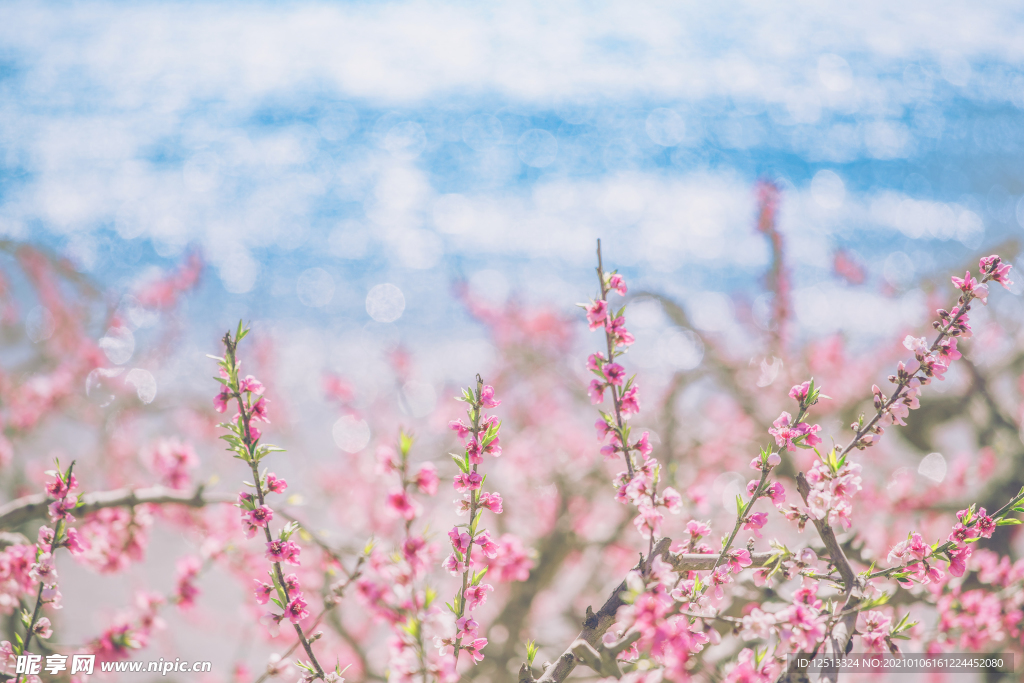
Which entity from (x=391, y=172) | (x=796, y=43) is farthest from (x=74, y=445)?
(x=796, y=43)

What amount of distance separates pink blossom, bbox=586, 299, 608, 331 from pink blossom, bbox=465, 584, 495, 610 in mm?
742

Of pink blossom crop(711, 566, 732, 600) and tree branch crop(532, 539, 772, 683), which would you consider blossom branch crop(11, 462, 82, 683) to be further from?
pink blossom crop(711, 566, 732, 600)

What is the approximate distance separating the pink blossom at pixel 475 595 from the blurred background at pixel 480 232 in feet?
3.54

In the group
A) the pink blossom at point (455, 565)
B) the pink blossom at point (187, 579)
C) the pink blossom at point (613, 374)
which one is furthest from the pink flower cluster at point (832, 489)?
the pink blossom at point (187, 579)

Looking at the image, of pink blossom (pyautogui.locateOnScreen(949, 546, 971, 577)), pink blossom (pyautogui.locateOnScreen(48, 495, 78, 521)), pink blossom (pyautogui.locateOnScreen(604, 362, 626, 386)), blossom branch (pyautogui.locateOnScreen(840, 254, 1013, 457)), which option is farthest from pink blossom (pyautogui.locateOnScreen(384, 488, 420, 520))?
pink blossom (pyautogui.locateOnScreen(949, 546, 971, 577))

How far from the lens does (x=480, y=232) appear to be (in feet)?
44.3

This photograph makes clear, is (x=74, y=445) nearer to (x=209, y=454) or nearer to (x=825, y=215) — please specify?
(x=209, y=454)

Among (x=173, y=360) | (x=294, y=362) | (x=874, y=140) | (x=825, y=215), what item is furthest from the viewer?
(x=874, y=140)

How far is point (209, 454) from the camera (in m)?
6.71

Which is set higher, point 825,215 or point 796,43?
point 796,43

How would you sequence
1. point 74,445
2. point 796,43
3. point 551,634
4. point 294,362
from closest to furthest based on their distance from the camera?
point 551,634 → point 74,445 → point 294,362 → point 796,43

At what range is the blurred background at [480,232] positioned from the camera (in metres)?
4.92

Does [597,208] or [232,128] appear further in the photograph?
[232,128]

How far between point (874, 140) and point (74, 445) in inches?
755
